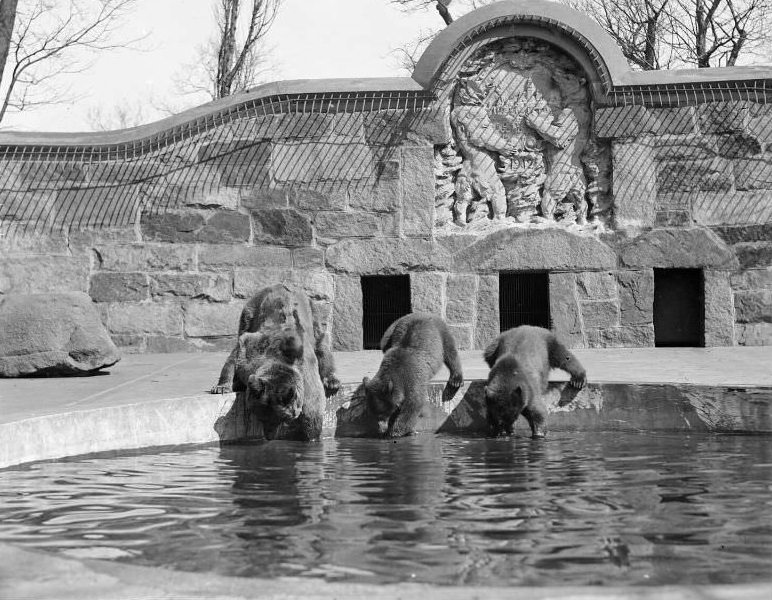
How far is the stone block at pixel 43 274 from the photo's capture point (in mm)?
12633

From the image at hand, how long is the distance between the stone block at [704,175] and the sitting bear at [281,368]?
6.16 metres

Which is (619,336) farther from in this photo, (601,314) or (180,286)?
(180,286)

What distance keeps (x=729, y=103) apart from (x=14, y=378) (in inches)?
336

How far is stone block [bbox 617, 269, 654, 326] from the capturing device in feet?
42.2

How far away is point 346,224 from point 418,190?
95 centimetres

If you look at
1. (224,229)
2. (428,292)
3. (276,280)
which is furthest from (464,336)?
(224,229)

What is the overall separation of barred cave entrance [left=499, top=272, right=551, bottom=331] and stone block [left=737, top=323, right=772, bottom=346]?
7.68ft

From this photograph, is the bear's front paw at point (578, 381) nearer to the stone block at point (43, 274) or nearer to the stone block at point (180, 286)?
the stone block at point (180, 286)

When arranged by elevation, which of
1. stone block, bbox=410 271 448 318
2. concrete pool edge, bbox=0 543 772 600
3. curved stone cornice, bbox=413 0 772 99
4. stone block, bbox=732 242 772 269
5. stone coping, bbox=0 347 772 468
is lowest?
concrete pool edge, bbox=0 543 772 600

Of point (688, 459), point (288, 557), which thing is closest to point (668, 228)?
point (688, 459)

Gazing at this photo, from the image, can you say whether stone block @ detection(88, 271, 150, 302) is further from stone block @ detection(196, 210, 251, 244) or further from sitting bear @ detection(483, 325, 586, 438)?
sitting bear @ detection(483, 325, 586, 438)

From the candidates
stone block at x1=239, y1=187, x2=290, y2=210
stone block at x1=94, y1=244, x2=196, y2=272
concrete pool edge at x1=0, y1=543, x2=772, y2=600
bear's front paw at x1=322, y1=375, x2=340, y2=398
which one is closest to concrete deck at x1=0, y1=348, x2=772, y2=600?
concrete pool edge at x1=0, y1=543, x2=772, y2=600

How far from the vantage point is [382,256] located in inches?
509

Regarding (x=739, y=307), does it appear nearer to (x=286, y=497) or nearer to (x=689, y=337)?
(x=689, y=337)
